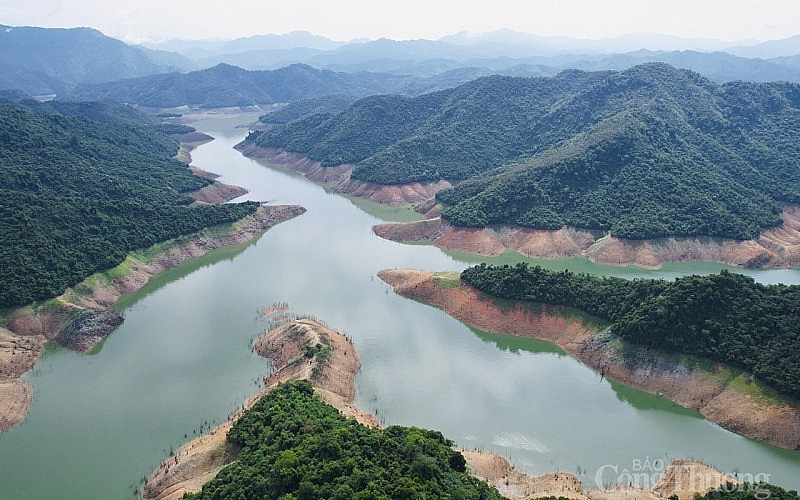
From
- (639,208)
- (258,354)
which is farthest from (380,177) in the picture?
(258,354)

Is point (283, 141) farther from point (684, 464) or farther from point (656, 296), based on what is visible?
point (684, 464)

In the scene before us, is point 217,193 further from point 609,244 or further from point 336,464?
point 336,464

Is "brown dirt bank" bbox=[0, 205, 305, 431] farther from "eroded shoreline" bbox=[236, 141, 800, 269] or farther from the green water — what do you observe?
"eroded shoreline" bbox=[236, 141, 800, 269]

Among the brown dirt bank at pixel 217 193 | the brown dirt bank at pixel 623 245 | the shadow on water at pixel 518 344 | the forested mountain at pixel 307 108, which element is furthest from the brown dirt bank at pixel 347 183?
the shadow on water at pixel 518 344

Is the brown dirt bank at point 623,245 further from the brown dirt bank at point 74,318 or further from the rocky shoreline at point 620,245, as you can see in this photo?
the brown dirt bank at point 74,318

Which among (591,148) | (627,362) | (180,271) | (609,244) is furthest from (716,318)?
(180,271)
